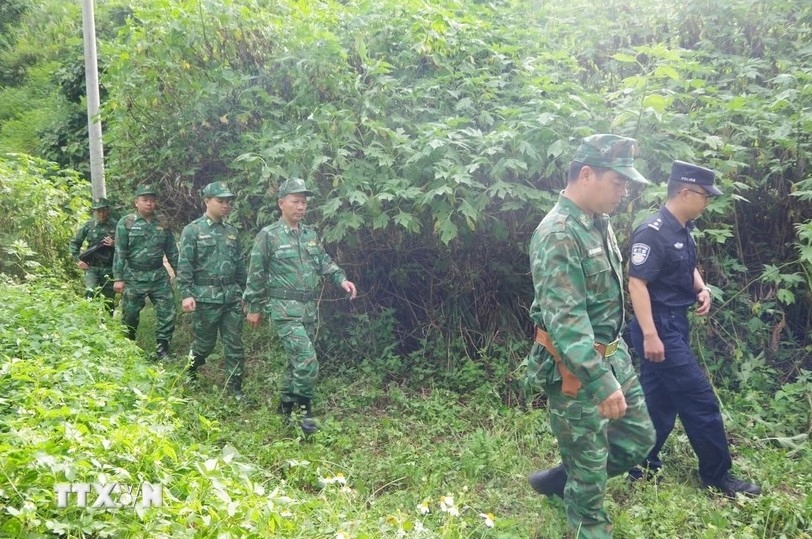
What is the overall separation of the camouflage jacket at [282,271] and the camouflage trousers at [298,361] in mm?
89

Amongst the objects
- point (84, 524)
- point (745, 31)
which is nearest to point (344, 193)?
point (84, 524)

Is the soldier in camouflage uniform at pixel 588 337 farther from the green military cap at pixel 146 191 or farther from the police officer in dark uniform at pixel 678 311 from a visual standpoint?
the green military cap at pixel 146 191

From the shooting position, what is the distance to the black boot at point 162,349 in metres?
6.47

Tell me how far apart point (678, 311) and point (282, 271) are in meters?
2.92

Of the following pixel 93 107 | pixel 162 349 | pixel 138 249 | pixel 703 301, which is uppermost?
Result: pixel 93 107

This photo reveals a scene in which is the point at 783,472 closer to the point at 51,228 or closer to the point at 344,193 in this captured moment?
the point at 344,193

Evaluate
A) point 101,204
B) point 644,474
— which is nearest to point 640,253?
point 644,474

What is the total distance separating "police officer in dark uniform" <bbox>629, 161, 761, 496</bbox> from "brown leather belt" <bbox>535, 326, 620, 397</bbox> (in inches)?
24.1

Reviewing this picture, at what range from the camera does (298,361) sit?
4777mm

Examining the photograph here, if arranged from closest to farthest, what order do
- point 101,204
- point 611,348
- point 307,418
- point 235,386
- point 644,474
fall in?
point 611,348 < point 644,474 < point 307,418 < point 235,386 < point 101,204

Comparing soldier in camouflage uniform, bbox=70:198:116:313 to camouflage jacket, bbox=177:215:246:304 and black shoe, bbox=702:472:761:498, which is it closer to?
camouflage jacket, bbox=177:215:246:304

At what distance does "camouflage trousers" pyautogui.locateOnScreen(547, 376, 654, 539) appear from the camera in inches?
114

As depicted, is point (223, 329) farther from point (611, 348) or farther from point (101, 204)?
point (611, 348)

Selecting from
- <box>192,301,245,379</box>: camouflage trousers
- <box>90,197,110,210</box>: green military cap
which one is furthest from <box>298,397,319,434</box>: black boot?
<box>90,197,110,210</box>: green military cap
